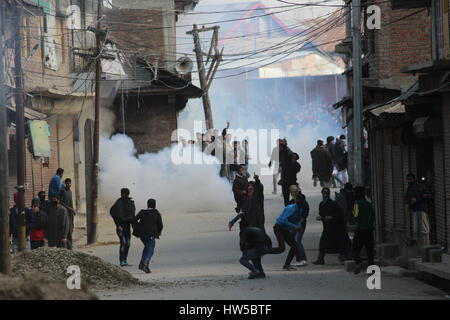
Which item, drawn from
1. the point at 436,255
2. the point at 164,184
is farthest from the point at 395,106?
the point at 164,184

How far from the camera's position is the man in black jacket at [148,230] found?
20.2 m

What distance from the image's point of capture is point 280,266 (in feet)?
69.7

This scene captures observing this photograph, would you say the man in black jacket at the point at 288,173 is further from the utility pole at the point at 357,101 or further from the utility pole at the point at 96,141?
the utility pole at the point at 96,141

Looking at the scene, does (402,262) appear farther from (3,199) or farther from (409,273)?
(3,199)

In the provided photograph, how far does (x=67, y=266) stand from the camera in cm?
1784

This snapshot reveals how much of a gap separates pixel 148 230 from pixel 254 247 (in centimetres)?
282

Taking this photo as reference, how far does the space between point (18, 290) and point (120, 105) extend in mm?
31047

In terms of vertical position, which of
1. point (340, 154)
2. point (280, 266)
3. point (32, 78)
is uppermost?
point (32, 78)

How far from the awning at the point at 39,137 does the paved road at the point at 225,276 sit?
12.8ft

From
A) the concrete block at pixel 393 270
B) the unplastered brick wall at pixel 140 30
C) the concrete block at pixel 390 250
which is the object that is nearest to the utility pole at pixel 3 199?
the concrete block at pixel 393 270
